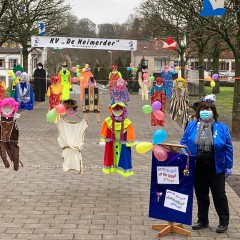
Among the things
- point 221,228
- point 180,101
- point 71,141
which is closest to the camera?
point 221,228

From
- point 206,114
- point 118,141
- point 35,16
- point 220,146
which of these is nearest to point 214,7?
point 118,141

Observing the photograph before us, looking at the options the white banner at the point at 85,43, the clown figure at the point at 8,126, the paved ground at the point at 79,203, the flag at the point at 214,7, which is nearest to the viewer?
the paved ground at the point at 79,203

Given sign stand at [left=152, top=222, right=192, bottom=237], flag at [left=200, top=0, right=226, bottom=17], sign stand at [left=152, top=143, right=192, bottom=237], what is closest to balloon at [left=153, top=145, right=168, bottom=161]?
sign stand at [left=152, top=143, right=192, bottom=237]

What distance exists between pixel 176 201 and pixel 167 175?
32 centimetres

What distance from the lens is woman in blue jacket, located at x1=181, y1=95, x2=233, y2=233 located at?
16.8ft

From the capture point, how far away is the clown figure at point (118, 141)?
23.1ft

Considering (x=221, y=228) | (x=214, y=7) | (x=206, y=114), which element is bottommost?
(x=221, y=228)

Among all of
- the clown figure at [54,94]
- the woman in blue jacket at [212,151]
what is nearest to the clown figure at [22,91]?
the clown figure at [54,94]

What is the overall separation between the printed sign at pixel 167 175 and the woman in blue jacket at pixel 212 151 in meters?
0.28

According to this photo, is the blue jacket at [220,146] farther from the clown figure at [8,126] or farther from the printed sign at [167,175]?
the clown figure at [8,126]

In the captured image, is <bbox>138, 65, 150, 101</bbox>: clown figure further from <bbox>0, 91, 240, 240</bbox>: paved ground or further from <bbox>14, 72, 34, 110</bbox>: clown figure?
<bbox>0, 91, 240, 240</bbox>: paved ground

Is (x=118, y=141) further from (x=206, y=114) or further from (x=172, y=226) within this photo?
(x=206, y=114)

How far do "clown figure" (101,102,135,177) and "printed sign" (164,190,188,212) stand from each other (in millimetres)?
1797

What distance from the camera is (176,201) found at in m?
5.23
